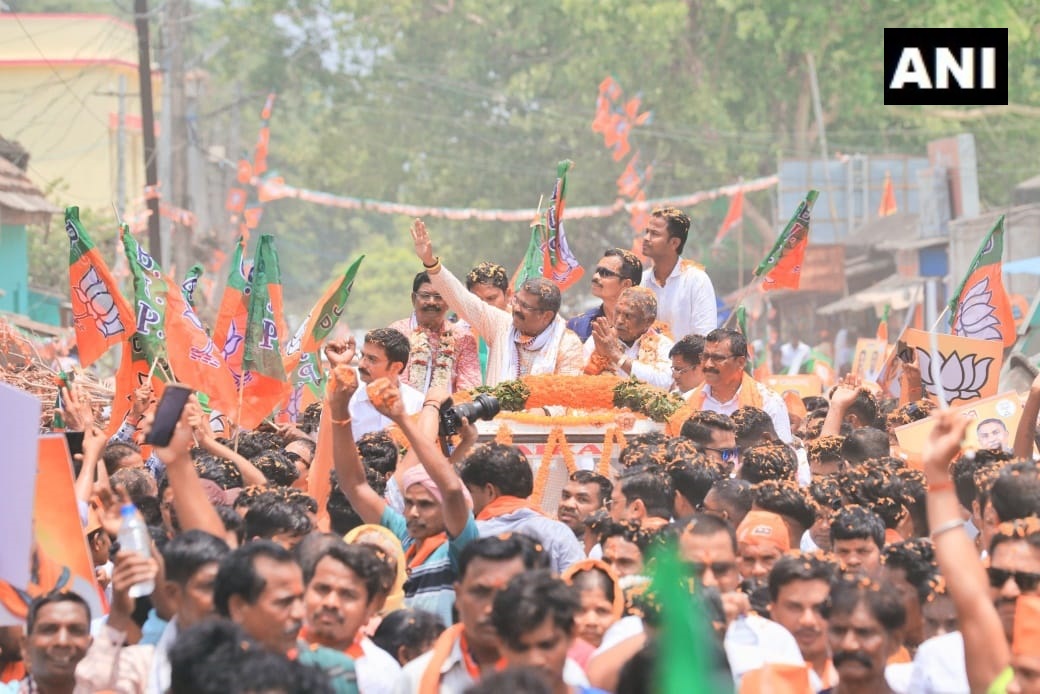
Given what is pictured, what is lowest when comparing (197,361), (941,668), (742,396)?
(941,668)

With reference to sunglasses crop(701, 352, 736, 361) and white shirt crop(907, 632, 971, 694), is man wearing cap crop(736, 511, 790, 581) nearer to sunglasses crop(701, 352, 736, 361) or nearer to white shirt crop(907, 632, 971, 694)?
white shirt crop(907, 632, 971, 694)

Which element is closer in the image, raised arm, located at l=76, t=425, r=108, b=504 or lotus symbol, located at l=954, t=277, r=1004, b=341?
raised arm, located at l=76, t=425, r=108, b=504

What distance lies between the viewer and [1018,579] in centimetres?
599

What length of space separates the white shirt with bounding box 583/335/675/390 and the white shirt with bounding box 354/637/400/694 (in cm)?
419

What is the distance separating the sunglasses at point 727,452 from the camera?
370 inches

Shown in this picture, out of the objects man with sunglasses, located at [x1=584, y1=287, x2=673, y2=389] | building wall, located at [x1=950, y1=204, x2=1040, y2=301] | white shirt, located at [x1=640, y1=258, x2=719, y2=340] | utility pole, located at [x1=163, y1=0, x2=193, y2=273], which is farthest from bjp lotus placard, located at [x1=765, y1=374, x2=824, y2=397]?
utility pole, located at [x1=163, y1=0, x2=193, y2=273]

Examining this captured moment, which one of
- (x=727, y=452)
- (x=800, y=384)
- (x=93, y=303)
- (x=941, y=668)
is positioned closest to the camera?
(x=941, y=668)

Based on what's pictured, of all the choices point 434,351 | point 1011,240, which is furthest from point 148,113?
point 434,351

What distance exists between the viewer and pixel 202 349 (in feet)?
36.7

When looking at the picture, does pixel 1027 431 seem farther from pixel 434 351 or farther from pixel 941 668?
pixel 941 668

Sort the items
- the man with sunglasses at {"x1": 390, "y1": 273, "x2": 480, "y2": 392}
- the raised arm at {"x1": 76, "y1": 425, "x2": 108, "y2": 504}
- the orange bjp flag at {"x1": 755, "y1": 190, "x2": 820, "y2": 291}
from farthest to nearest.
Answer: the orange bjp flag at {"x1": 755, "y1": 190, "x2": 820, "y2": 291}
the man with sunglasses at {"x1": 390, "y1": 273, "x2": 480, "y2": 392}
the raised arm at {"x1": 76, "y1": 425, "x2": 108, "y2": 504}

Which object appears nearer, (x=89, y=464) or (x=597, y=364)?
(x=89, y=464)

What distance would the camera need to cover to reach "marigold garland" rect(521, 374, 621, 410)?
32.2ft

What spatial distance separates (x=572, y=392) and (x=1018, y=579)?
13.2 feet
